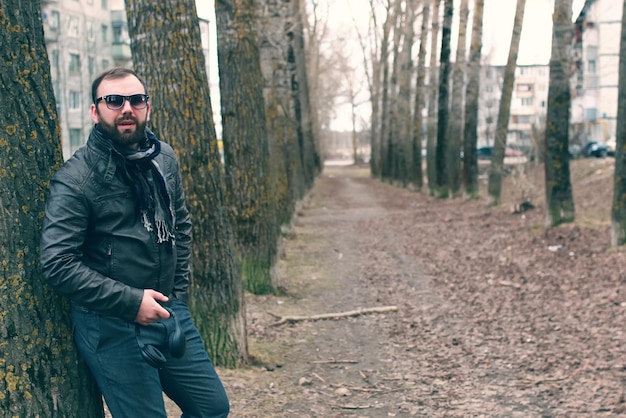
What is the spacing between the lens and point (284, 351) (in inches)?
323

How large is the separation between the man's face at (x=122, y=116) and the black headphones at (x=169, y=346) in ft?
2.61

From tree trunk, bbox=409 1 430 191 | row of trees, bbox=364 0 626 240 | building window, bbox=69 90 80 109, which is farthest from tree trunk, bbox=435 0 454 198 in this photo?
building window, bbox=69 90 80 109

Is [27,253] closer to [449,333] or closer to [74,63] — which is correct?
[449,333]

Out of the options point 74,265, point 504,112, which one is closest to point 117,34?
point 504,112

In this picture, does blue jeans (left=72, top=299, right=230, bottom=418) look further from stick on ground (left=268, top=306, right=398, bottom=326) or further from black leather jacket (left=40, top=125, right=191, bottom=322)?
stick on ground (left=268, top=306, right=398, bottom=326)

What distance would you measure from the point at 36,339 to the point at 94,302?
0.44 m

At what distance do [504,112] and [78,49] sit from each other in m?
32.6

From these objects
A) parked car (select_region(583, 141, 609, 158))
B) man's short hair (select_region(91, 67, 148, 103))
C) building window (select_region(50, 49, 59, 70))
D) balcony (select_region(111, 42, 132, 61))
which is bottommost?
parked car (select_region(583, 141, 609, 158))

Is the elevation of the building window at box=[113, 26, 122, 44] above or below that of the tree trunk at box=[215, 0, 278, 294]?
above

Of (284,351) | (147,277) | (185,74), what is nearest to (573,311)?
(284,351)

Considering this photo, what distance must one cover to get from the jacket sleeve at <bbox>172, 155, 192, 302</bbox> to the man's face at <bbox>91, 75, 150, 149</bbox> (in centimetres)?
40

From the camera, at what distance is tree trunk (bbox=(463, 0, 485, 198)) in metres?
25.3

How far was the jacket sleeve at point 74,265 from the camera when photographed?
11.4ft

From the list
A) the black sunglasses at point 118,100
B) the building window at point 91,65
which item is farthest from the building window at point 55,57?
the black sunglasses at point 118,100
